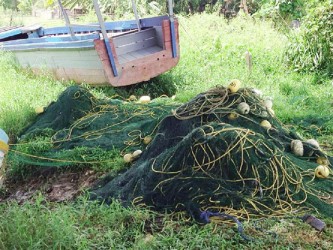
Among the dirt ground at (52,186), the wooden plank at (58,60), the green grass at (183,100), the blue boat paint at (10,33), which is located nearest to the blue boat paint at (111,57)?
the wooden plank at (58,60)

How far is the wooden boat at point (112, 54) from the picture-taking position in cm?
828

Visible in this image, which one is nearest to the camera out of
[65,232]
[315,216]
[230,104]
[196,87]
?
[65,232]

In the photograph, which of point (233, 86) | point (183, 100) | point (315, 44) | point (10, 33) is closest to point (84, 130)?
point (183, 100)

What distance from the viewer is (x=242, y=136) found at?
395cm

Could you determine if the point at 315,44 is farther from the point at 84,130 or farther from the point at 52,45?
the point at 52,45

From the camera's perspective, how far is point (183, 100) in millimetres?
7617

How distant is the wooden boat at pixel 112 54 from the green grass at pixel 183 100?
1.06 feet

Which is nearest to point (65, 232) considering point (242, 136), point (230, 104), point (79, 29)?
point (242, 136)

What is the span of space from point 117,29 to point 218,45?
2.58m

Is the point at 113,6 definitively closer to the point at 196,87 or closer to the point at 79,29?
the point at 79,29

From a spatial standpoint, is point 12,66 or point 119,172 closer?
point 119,172

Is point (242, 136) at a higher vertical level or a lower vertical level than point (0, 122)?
higher

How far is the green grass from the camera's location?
10.4 ft

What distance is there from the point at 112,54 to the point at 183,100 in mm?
1722
